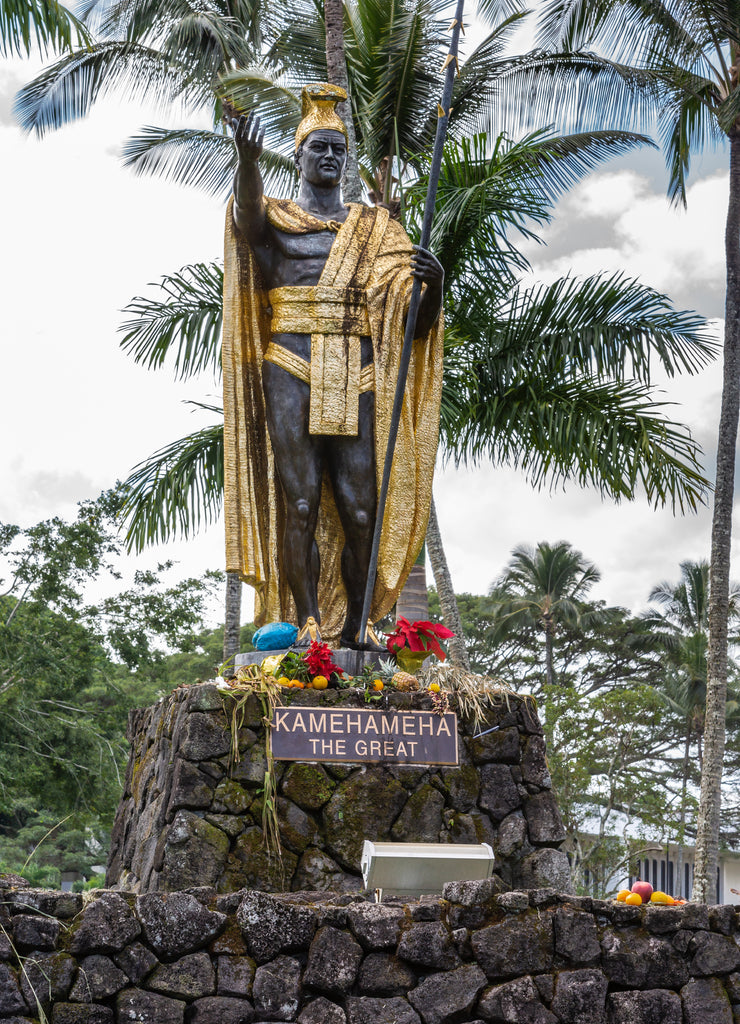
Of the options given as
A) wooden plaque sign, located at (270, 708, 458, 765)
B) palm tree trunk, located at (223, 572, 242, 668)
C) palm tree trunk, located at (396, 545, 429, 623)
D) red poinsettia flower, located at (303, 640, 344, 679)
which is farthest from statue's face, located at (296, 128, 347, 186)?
palm tree trunk, located at (223, 572, 242, 668)

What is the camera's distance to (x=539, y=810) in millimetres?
5895

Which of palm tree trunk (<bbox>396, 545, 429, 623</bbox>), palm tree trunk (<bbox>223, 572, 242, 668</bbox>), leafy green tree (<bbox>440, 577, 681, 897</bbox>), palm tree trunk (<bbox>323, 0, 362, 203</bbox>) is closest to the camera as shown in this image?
palm tree trunk (<bbox>396, 545, 429, 623</bbox>)

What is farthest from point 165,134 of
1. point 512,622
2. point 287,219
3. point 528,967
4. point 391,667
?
point 512,622

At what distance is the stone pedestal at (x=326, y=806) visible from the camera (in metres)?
5.38

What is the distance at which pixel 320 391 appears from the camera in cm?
679

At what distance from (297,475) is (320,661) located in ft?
3.97

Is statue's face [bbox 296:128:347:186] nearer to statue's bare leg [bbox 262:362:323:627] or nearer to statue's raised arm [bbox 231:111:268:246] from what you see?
statue's raised arm [bbox 231:111:268:246]

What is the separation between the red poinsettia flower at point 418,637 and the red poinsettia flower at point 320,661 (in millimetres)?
457

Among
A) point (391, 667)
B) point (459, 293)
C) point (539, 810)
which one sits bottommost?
point (539, 810)

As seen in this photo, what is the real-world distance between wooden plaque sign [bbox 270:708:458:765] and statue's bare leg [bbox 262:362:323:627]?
3.48ft

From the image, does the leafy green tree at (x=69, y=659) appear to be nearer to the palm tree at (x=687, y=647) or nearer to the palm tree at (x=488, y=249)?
the palm tree at (x=488, y=249)

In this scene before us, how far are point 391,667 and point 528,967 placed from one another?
7.04ft

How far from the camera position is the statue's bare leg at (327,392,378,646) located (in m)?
6.83

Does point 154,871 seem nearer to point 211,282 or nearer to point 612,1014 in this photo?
point 612,1014
